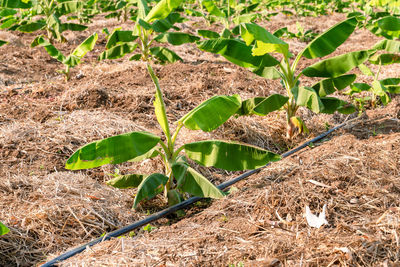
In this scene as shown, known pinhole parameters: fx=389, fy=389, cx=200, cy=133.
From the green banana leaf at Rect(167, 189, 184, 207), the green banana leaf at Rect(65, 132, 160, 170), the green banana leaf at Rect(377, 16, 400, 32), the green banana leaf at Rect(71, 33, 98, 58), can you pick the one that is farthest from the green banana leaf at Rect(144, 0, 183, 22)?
the green banana leaf at Rect(377, 16, 400, 32)

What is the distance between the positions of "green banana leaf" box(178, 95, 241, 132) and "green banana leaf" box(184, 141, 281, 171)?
0.26 m

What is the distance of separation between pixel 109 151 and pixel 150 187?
0.56 meters

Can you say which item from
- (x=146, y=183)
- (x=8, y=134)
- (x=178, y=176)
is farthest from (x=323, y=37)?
(x=8, y=134)

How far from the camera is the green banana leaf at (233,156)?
369 cm

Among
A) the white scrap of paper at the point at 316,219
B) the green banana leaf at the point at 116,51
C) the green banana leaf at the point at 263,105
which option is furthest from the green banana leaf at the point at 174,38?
the white scrap of paper at the point at 316,219

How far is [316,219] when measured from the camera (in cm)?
314

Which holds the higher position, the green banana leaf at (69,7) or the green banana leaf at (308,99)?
the green banana leaf at (69,7)

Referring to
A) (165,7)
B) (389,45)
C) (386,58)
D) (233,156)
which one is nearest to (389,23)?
(389,45)

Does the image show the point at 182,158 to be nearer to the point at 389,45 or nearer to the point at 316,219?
the point at 316,219

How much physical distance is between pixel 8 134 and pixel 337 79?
4310 mm

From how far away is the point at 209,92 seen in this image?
6746 millimetres

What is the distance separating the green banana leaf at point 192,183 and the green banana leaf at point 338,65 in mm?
2121

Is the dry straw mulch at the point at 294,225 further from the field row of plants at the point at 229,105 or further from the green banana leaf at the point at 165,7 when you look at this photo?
the green banana leaf at the point at 165,7

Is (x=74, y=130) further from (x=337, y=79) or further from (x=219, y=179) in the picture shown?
(x=337, y=79)
